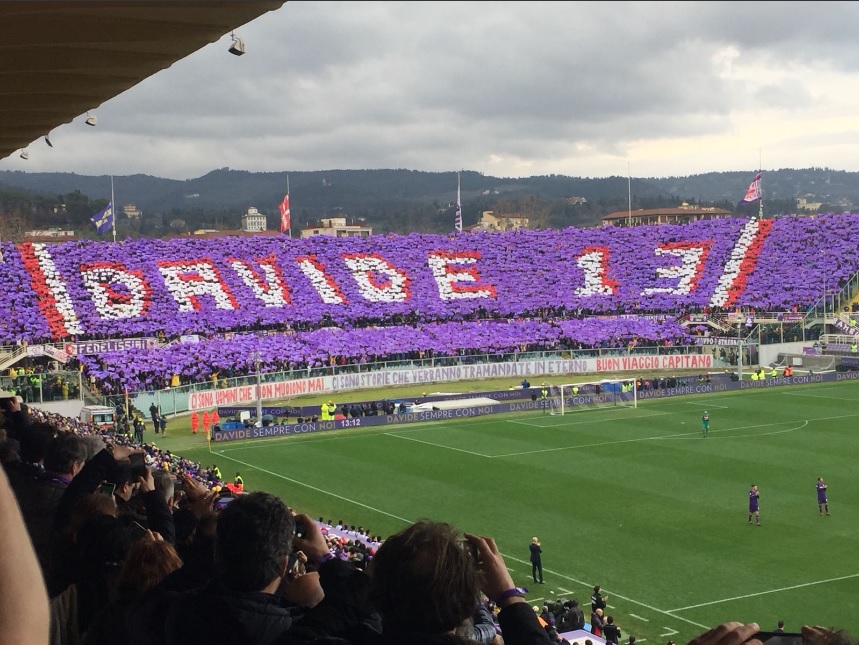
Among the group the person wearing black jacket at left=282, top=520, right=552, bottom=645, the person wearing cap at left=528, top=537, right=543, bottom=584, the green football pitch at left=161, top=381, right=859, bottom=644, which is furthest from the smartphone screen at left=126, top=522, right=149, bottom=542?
the person wearing cap at left=528, top=537, right=543, bottom=584

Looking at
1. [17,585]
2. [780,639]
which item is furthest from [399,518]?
[17,585]

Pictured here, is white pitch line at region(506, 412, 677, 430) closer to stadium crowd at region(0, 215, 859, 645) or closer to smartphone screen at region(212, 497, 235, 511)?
stadium crowd at region(0, 215, 859, 645)

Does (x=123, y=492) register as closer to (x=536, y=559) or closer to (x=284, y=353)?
(x=536, y=559)

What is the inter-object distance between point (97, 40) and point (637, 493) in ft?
82.4

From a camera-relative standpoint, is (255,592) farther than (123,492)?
No

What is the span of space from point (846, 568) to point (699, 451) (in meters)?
14.3

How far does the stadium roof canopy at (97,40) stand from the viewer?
591 cm

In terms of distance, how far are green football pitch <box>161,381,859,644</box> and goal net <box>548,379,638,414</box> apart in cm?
100

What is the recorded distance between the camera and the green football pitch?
66.6ft

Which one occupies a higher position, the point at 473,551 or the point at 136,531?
the point at 473,551

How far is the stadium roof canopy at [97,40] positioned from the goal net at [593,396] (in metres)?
39.3

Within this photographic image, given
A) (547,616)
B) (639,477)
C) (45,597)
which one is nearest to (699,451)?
(639,477)

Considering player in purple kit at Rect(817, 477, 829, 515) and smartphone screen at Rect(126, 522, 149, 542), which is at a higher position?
smartphone screen at Rect(126, 522, 149, 542)

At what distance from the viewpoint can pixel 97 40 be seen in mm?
6734
